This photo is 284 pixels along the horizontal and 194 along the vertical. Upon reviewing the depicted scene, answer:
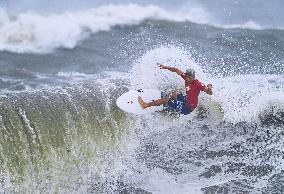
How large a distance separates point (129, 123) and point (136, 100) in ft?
1.95

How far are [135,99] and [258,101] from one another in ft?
11.1

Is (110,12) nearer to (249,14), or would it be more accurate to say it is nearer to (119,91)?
(249,14)

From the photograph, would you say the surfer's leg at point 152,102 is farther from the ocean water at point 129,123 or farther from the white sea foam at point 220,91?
the white sea foam at point 220,91

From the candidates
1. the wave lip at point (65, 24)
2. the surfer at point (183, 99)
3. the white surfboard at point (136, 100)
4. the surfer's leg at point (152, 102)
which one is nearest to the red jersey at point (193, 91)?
the surfer at point (183, 99)

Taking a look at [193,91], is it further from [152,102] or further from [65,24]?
[65,24]

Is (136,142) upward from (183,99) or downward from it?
downward

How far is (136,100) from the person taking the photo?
11508mm

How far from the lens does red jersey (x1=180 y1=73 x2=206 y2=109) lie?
36.4 ft

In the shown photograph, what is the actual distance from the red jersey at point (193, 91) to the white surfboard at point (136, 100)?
2.56 feet

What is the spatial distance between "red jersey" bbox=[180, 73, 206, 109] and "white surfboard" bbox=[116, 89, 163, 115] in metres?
0.78

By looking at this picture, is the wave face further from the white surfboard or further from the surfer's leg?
the surfer's leg

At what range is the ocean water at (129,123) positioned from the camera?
10.4 meters

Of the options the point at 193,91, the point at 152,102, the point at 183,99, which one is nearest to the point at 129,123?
the point at 152,102

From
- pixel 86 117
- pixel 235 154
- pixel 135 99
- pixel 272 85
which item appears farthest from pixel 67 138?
pixel 272 85
